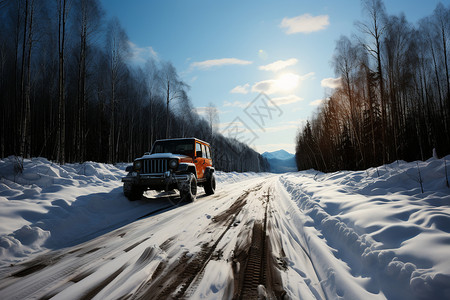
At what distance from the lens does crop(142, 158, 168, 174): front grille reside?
7199 millimetres

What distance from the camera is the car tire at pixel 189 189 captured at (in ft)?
23.8

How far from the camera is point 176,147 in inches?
346

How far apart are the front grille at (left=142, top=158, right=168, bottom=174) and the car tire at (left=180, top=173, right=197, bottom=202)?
83 centimetres

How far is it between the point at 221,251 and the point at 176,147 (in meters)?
6.08

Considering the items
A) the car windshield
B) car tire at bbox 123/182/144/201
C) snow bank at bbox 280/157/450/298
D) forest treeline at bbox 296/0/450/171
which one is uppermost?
forest treeline at bbox 296/0/450/171

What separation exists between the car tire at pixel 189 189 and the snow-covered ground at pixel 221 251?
1.51 meters

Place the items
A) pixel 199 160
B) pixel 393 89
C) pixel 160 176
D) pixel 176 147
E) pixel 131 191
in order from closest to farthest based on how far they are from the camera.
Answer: pixel 160 176 → pixel 131 191 → pixel 176 147 → pixel 199 160 → pixel 393 89

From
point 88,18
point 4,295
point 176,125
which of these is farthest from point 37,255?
point 176,125

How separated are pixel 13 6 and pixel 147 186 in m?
19.3

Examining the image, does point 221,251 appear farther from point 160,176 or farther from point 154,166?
point 154,166

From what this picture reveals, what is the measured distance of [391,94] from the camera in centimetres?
2022

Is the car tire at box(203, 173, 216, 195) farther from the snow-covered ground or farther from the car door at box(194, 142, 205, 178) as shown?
the snow-covered ground

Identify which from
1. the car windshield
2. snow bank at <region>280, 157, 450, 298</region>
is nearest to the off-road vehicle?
the car windshield

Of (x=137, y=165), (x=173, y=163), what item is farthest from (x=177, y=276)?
(x=137, y=165)
